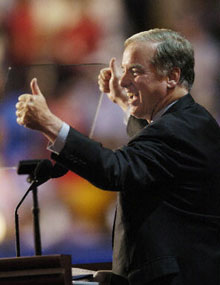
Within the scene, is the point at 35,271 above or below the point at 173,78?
below

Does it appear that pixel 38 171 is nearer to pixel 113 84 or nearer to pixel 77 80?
pixel 113 84

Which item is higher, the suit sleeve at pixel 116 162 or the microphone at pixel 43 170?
the suit sleeve at pixel 116 162

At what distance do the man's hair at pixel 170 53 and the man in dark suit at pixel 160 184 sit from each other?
0.10m

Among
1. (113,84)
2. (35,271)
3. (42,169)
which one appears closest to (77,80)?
(113,84)

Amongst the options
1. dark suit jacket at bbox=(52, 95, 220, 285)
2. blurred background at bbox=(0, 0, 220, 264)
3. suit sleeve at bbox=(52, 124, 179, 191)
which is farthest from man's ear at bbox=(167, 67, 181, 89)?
blurred background at bbox=(0, 0, 220, 264)

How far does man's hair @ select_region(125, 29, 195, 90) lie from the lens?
1.64 meters

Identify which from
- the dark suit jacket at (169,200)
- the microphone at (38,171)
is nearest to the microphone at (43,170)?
the microphone at (38,171)

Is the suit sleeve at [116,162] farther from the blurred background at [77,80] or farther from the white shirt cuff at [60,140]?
the blurred background at [77,80]

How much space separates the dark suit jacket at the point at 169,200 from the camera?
4.61 ft

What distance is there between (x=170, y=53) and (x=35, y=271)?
79cm

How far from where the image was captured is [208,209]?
1.53m

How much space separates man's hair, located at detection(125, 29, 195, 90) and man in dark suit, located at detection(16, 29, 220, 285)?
0.10 metres

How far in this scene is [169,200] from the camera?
1484 millimetres

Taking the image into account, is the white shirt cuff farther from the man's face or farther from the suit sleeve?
the man's face
